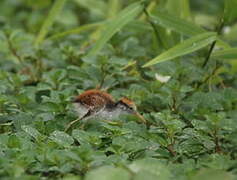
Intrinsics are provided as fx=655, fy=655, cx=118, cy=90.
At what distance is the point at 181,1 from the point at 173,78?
1.99 ft

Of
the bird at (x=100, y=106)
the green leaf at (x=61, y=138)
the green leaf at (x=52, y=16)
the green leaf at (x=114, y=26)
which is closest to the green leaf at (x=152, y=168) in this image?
the green leaf at (x=61, y=138)

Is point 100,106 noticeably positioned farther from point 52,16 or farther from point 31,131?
point 52,16

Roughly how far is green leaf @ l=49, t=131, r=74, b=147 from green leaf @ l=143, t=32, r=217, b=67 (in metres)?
0.58

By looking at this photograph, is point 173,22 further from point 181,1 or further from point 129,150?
point 129,150

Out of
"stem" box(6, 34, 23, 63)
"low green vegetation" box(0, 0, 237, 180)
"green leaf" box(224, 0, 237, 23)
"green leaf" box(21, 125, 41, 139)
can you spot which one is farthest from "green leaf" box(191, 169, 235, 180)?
"stem" box(6, 34, 23, 63)

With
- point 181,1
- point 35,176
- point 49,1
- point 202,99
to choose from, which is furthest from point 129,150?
point 49,1

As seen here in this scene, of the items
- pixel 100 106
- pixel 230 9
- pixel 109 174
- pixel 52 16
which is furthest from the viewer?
pixel 52 16

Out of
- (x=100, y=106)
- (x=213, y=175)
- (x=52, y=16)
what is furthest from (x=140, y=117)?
(x=52, y=16)

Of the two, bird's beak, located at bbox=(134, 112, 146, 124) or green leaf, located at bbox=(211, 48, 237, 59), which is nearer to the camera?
bird's beak, located at bbox=(134, 112, 146, 124)

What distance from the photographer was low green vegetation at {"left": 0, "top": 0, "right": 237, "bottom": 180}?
185cm

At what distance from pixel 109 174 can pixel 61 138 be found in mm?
442

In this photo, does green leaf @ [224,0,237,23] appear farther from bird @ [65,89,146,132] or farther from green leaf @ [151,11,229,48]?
bird @ [65,89,146,132]

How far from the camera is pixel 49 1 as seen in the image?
Answer: 429cm

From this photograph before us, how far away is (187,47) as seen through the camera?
260cm
